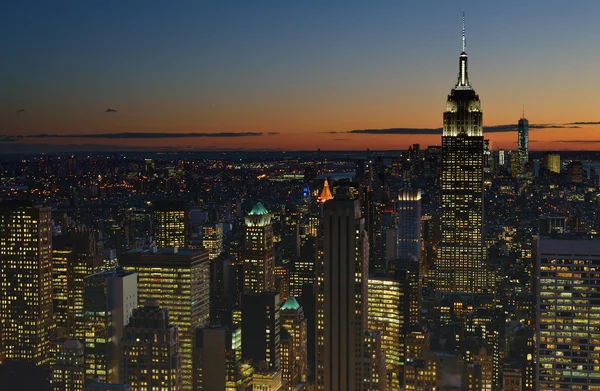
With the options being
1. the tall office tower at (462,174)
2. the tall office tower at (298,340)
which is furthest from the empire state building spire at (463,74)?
the tall office tower at (298,340)

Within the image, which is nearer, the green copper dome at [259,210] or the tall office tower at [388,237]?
the tall office tower at [388,237]

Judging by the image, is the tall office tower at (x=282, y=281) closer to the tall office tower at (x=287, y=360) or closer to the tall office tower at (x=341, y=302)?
the tall office tower at (x=287, y=360)

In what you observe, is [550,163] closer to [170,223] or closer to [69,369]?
[170,223]

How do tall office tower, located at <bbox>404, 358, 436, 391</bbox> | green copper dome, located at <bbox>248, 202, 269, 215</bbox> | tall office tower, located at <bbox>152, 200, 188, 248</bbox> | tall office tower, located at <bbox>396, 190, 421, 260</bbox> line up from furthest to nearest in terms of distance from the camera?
tall office tower, located at <bbox>396, 190, 421, 260</bbox>, green copper dome, located at <bbox>248, 202, 269, 215</bbox>, tall office tower, located at <bbox>152, 200, 188, 248</bbox>, tall office tower, located at <bbox>404, 358, 436, 391</bbox>

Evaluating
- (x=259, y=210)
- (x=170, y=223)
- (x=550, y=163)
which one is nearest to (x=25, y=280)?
(x=170, y=223)

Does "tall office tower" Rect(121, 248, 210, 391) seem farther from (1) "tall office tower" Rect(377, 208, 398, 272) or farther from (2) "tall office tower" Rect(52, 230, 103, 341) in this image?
(1) "tall office tower" Rect(377, 208, 398, 272)

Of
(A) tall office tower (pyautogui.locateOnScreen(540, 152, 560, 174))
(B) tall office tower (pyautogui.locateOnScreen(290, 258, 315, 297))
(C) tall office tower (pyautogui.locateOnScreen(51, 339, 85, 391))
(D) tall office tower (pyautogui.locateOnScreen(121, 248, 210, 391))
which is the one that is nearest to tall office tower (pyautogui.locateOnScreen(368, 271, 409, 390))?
(B) tall office tower (pyautogui.locateOnScreen(290, 258, 315, 297))
